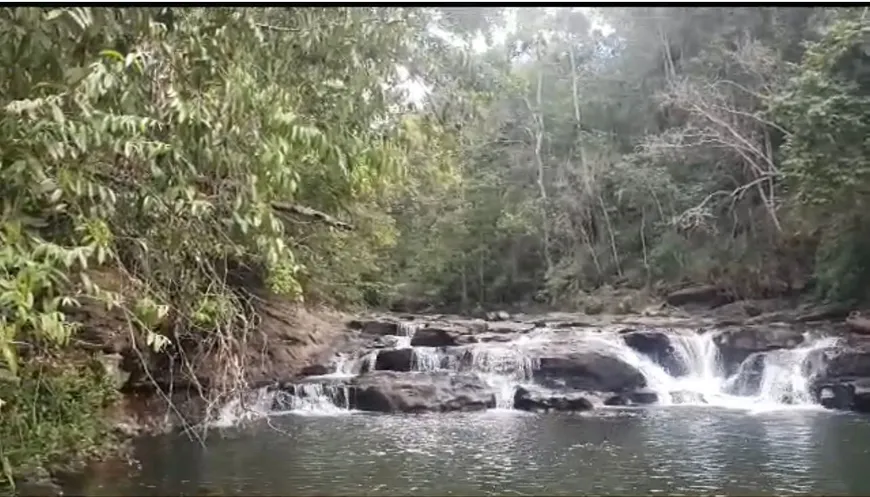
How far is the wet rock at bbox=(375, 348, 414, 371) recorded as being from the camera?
27.3 feet

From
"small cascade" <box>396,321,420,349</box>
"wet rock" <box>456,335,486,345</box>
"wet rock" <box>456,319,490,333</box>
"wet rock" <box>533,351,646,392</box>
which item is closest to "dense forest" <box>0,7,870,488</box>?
"small cascade" <box>396,321,420,349</box>

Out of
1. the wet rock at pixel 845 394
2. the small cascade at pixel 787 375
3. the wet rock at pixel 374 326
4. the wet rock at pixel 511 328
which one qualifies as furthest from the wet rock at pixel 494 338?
the wet rock at pixel 845 394

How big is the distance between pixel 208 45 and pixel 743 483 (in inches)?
138

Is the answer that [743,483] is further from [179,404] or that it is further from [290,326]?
[290,326]

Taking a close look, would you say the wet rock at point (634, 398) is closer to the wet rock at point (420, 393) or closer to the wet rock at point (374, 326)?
the wet rock at point (420, 393)

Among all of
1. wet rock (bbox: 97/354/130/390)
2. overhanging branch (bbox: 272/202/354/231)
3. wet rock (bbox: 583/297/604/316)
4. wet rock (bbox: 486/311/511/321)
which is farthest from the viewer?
wet rock (bbox: 583/297/604/316)

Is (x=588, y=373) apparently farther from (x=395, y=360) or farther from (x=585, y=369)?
(x=395, y=360)

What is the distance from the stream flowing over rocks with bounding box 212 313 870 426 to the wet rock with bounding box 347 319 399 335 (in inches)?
1.3

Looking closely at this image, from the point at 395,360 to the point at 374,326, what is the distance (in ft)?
4.38

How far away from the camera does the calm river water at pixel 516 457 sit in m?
4.41

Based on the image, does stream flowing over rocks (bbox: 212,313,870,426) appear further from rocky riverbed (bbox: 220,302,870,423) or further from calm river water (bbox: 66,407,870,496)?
calm river water (bbox: 66,407,870,496)

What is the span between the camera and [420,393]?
23.5 ft

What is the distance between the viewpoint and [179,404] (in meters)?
5.67

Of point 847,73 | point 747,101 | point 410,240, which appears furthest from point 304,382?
point 747,101
